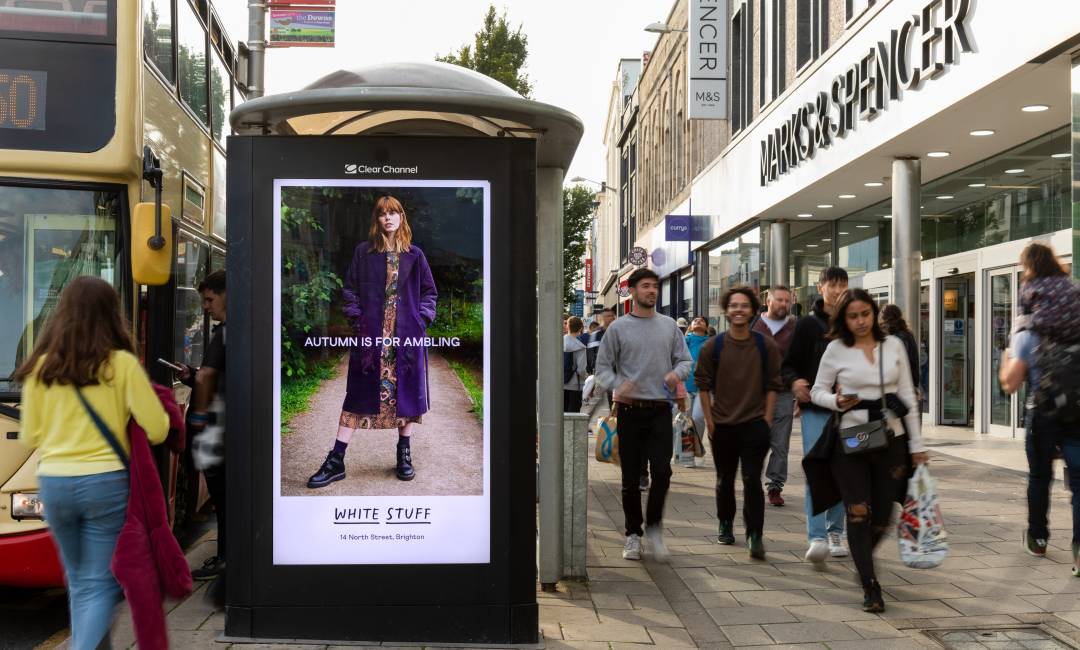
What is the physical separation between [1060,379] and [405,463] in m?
3.78

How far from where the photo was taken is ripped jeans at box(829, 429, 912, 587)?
5.74 m

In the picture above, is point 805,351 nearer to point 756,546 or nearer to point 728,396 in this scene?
point 728,396

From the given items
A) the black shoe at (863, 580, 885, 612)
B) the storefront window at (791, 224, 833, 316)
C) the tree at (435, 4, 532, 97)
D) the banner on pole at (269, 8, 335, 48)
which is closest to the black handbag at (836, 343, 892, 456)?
the black shoe at (863, 580, 885, 612)

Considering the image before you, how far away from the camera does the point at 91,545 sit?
397 centimetres

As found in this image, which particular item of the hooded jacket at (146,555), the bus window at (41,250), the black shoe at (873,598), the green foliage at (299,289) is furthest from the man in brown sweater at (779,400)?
the hooded jacket at (146,555)

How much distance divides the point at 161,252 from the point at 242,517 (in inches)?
54.2

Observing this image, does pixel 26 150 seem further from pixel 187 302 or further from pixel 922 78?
pixel 922 78

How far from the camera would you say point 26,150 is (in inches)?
220

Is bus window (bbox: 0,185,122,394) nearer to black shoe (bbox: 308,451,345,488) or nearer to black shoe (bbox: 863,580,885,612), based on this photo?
black shoe (bbox: 308,451,345,488)

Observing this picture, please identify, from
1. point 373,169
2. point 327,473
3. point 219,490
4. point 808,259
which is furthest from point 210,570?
point 808,259

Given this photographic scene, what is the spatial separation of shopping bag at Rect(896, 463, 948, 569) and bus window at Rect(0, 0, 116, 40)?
488 centimetres

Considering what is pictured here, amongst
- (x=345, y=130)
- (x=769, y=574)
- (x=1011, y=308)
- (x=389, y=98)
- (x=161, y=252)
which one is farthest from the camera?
(x=1011, y=308)

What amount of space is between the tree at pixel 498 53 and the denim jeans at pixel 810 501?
877 inches

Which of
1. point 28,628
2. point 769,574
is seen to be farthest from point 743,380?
point 28,628
